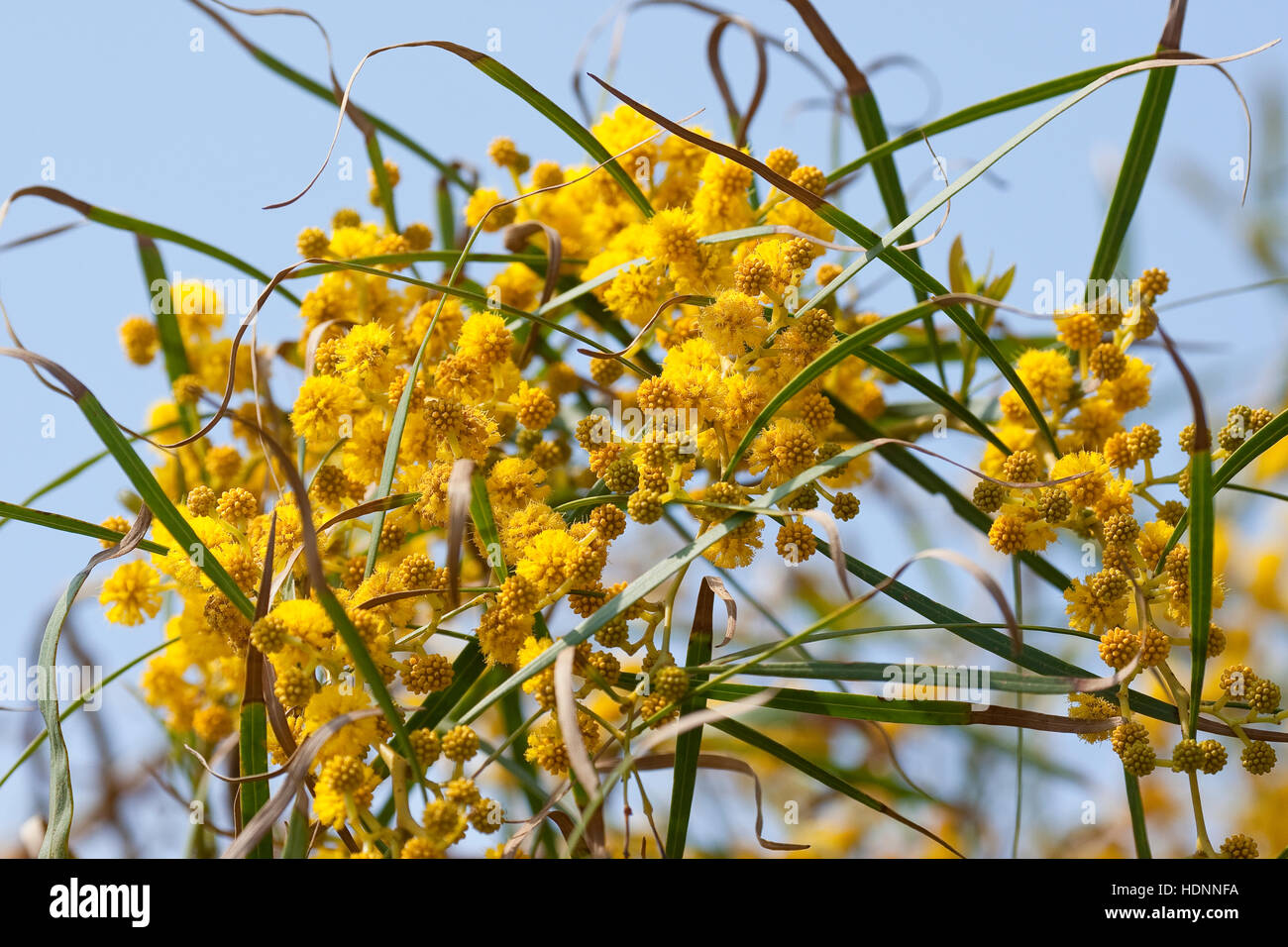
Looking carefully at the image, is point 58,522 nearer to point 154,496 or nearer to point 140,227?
point 154,496

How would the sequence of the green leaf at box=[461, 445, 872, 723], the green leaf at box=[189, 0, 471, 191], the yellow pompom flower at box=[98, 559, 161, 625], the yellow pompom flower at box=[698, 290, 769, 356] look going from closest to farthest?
the green leaf at box=[461, 445, 872, 723] < the yellow pompom flower at box=[698, 290, 769, 356] < the yellow pompom flower at box=[98, 559, 161, 625] < the green leaf at box=[189, 0, 471, 191]

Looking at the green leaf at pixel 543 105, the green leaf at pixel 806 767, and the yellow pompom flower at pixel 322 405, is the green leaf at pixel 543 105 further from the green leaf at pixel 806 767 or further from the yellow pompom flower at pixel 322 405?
the green leaf at pixel 806 767

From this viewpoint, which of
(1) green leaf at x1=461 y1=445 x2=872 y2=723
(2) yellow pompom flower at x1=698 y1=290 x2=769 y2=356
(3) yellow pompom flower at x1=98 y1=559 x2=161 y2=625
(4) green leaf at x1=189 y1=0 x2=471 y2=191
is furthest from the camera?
(4) green leaf at x1=189 y1=0 x2=471 y2=191

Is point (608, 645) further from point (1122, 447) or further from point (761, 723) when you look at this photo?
point (761, 723)

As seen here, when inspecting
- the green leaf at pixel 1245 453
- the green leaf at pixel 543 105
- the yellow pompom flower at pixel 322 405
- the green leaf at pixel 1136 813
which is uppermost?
the green leaf at pixel 543 105

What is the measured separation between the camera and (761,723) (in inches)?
49.4

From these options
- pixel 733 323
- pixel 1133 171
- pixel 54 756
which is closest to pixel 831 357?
pixel 733 323

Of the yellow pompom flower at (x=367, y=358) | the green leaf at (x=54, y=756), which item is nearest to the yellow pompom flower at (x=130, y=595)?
the green leaf at (x=54, y=756)

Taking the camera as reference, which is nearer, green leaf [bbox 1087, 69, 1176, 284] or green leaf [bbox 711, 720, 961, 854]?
green leaf [bbox 711, 720, 961, 854]

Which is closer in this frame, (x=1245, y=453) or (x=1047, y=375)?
(x=1245, y=453)

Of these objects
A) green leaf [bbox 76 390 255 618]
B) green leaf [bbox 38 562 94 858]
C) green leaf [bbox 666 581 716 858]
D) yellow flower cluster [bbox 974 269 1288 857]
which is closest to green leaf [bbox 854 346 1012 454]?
yellow flower cluster [bbox 974 269 1288 857]

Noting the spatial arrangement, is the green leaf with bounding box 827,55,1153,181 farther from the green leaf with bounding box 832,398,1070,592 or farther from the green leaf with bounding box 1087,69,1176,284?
the green leaf with bounding box 832,398,1070,592

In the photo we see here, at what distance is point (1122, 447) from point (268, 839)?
2.45 ft
